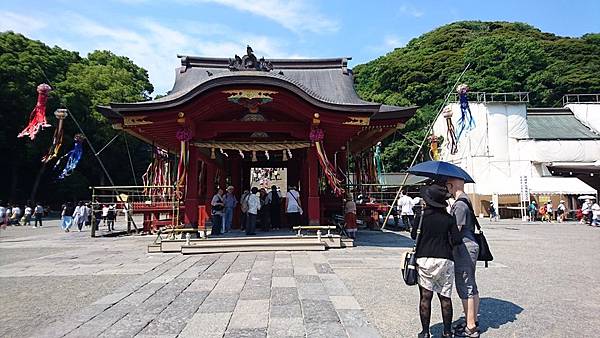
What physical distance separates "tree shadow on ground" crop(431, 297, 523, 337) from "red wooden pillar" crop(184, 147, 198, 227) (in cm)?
734

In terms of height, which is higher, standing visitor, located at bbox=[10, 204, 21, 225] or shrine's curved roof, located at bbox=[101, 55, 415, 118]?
shrine's curved roof, located at bbox=[101, 55, 415, 118]

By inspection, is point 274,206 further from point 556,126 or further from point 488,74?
point 488,74

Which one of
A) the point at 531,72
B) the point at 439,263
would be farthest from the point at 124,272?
the point at 531,72

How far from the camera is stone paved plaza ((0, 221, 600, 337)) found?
4.12 meters

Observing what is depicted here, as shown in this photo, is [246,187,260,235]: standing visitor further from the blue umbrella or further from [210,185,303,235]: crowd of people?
the blue umbrella

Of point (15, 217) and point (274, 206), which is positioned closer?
point (274, 206)

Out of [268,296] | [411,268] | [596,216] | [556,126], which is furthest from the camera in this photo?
[556,126]

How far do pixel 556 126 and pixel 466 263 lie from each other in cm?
3839

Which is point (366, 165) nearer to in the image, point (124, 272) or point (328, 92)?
point (328, 92)

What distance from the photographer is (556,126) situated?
35.4 m

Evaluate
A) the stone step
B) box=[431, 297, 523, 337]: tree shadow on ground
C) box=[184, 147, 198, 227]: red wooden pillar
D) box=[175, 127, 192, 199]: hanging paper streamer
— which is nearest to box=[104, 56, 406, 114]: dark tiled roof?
box=[175, 127, 192, 199]: hanging paper streamer

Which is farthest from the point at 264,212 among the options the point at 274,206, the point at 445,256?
the point at 445,256

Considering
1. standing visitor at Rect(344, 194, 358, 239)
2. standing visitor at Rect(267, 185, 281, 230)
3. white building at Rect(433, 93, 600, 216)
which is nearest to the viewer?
standing visitor at Rect(344, 194, 358, 239)

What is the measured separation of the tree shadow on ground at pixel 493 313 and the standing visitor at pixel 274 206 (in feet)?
26.9
